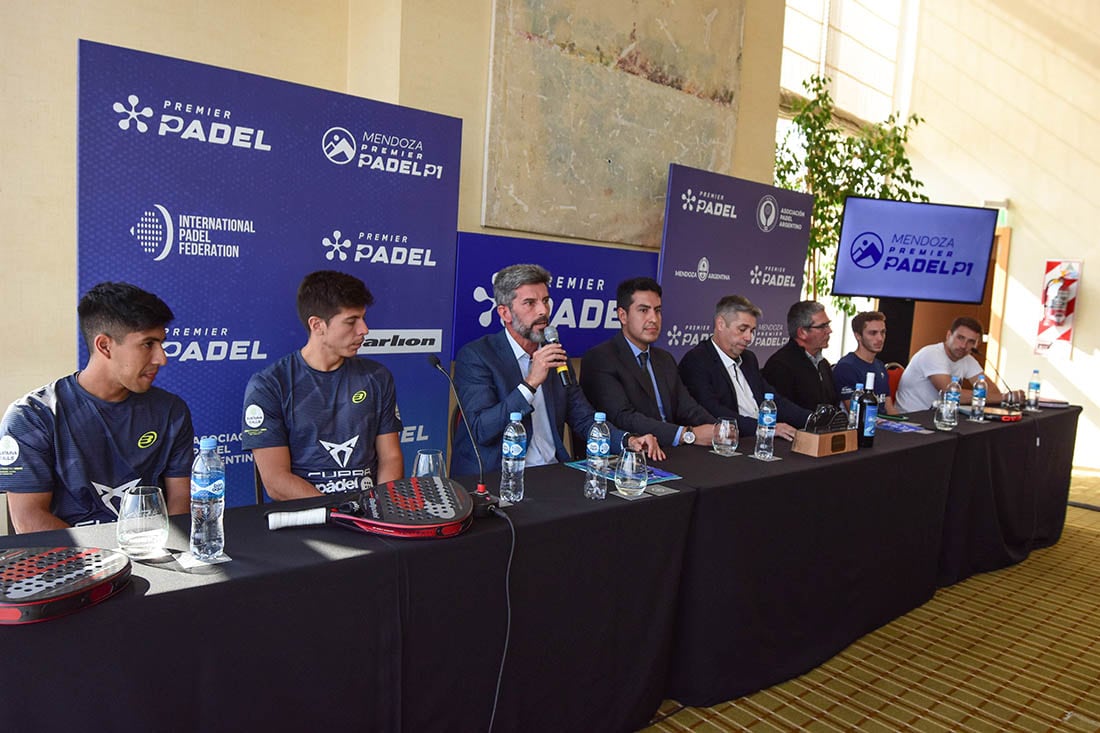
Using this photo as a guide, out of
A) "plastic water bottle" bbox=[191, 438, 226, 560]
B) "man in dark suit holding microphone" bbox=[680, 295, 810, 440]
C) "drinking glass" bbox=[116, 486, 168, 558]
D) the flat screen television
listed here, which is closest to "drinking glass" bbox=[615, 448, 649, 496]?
"plastic water bottle" bbox=[191, 438, 226, 560]

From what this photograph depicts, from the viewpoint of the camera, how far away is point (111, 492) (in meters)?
1.78

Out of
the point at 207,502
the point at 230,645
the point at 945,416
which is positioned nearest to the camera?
the point at 230,645

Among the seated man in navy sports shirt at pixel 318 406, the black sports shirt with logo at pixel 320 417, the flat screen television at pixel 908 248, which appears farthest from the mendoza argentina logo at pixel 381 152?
the flat screen television at pixel 908 248

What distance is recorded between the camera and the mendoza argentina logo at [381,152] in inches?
111

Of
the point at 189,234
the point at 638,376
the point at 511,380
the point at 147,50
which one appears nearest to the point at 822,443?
the point at 638,376

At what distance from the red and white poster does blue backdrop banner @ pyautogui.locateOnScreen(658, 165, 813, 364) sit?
134 inches

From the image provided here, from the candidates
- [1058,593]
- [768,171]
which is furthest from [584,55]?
[1058,593]

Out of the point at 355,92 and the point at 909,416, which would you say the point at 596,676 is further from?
the point at 355,92

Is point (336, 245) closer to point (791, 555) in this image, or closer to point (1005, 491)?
point (791, 555)

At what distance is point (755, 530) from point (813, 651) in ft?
2.06

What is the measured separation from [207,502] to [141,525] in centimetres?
11

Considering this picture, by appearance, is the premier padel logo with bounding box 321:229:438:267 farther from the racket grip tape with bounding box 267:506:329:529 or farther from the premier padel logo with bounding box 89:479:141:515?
the racket grip tape with bounding box 267:506:329:529

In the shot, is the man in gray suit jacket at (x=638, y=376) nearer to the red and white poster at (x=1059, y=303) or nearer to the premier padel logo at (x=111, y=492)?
the premier padel logo at (x=111, y=492)

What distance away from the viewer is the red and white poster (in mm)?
6594
